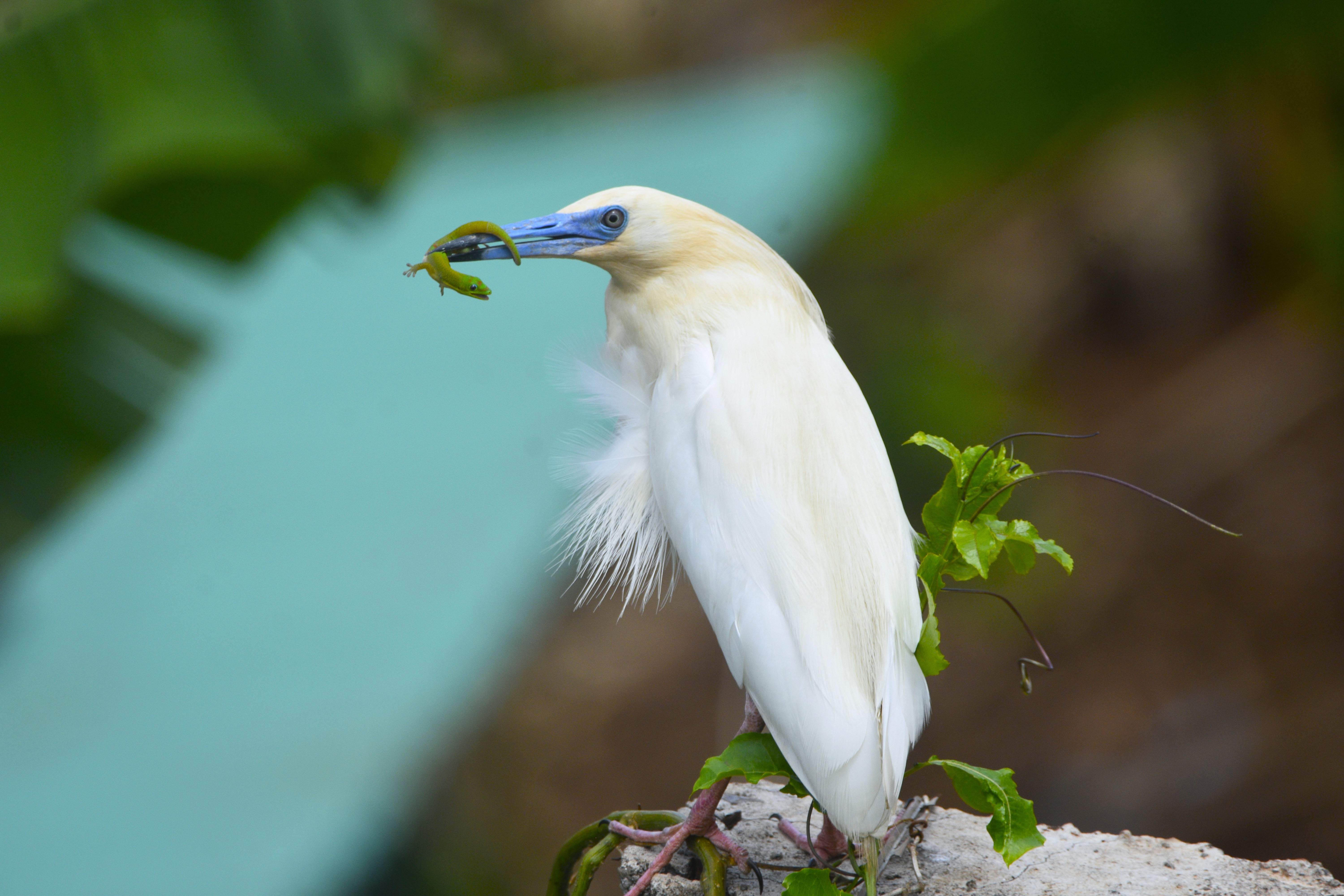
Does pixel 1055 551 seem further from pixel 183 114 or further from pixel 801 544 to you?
pixel 183 114

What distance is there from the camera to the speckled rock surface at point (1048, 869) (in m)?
0.81

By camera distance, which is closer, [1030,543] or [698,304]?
[1030,543]

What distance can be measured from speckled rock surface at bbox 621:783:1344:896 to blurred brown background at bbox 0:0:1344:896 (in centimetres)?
111

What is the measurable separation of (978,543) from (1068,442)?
1796 millimetres

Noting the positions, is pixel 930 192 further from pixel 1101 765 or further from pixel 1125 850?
pixel 1101 765

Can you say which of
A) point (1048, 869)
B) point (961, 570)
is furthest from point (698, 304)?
point (1048, 869)

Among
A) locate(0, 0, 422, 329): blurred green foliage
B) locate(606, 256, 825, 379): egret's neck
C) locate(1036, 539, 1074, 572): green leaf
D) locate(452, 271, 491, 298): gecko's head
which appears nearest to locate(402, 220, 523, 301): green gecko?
locate(452, 271, 491, 298): gecko's head

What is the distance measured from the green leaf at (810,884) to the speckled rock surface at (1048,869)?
0.51ft

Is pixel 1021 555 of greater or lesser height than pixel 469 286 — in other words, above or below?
below

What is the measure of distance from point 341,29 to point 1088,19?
3.55 ft

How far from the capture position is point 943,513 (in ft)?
2.39

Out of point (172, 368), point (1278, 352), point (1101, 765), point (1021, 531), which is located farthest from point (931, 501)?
point (1278, 352)

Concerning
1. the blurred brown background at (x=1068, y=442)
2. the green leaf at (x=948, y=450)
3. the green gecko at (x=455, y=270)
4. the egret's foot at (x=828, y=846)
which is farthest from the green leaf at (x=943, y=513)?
the blurred brown background at (x=1068, y=442)

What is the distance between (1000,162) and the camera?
1646 mm
